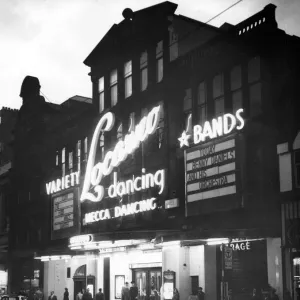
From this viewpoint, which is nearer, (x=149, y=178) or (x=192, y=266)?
(x=192, y=266)

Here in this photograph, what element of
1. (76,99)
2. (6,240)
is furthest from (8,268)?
(76,99)

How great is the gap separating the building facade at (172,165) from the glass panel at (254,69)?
76 millimetres

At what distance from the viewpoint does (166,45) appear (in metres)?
40.0

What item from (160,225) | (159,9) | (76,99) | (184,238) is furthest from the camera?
(76,99)

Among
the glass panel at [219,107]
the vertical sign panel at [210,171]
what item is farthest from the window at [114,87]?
the glass panel at [219,107]

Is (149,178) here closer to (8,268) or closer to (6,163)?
(8,268)

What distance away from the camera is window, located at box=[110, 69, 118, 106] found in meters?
45.2

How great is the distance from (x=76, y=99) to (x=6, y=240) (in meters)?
15.2

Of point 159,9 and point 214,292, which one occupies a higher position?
point 159,9

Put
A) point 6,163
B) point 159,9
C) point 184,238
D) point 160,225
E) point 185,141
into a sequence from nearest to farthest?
point 184,238 < point 185,141 < point 160,225 < point 159,9 < point 6,163

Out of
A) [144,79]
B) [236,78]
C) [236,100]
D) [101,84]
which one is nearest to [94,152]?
[101,84]

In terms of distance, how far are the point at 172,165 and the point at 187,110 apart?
353 cm

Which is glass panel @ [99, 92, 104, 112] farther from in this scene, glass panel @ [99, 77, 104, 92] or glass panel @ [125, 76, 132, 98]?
glass panel @ [125, 76, 132, 98]

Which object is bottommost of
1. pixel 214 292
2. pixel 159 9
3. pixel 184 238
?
pixel 214 292
